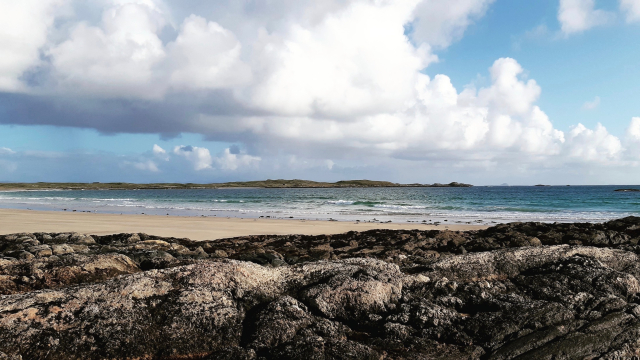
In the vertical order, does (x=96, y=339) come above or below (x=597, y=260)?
below

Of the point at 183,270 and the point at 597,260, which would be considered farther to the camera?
the point at 597,260

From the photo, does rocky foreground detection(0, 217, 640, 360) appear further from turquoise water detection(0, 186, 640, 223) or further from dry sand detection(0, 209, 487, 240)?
turquoise water detection(0, 186, 640, 223)

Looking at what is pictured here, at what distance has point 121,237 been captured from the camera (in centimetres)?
1177

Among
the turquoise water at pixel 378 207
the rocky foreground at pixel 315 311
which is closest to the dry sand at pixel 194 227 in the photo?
the turquoise water at pixel 378 207

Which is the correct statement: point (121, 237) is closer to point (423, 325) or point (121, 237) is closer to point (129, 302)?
point (129, 302)

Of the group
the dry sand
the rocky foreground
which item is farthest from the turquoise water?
the rocky foreground

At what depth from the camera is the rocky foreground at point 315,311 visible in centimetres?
312

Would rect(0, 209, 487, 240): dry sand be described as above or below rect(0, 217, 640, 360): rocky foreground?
below

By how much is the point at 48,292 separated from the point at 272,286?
2.04 m

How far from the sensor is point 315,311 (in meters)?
3.67

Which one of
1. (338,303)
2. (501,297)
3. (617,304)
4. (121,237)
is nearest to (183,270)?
(338,303)

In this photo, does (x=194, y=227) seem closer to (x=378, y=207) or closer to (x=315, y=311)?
(x=315, y=311)

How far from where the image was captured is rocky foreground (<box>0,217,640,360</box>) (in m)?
3.12

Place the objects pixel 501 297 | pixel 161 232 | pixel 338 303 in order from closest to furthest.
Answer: pixel 338 303 < pixel 501 297 < pixel 161 232
